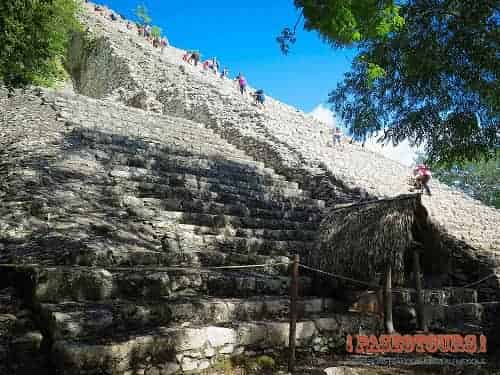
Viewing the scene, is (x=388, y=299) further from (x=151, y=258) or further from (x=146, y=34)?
(x=146, y=34)

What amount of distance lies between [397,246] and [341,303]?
1.04m

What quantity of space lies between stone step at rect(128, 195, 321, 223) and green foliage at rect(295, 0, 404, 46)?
2.95 meters

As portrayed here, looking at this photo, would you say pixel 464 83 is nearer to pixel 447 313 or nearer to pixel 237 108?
pixel 447 313

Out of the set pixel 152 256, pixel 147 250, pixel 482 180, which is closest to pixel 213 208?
pixel 147 250

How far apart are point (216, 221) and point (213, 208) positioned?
0.45 metres

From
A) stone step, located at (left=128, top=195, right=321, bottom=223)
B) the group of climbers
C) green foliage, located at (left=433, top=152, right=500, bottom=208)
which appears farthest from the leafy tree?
stone step, located at (left=128, top=195, right=321, bottom=223)

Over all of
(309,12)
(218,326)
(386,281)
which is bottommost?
(218,326)

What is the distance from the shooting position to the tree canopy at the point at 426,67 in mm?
5012

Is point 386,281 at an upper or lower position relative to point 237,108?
lower

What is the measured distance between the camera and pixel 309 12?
4.94m

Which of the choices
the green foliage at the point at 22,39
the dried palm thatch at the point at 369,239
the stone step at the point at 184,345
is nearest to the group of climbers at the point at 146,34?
the green foliage at the point at 22,39

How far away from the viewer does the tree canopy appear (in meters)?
5.01

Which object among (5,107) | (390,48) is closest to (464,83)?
(390,48)

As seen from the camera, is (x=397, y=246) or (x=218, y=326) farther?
(x=397, y=246)
